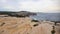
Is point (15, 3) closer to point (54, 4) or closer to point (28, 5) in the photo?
point (28, 5)

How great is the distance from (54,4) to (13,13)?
417mm

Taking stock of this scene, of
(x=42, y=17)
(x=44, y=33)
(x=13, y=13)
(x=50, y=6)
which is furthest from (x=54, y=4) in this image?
(x=13, y=13)

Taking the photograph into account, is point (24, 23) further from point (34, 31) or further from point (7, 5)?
point (7, 5)

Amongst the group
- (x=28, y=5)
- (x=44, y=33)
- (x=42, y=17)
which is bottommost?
(x=44, y=33)

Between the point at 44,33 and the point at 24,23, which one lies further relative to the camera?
the point at 24,23

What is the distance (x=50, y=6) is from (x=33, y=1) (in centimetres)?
17

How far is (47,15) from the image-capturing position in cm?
104

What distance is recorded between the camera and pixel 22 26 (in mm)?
1052

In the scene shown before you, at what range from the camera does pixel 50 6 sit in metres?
1.04

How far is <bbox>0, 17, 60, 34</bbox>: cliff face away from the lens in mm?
1004

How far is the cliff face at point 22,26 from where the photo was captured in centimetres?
100

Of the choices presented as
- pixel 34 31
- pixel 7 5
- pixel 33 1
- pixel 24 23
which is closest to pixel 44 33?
pixel 34 31

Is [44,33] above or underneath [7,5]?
underneath

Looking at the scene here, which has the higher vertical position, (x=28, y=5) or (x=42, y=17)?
(x=28, y=5)
